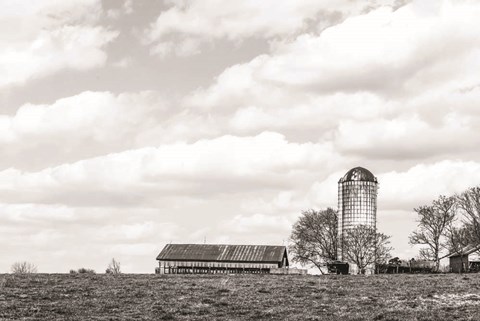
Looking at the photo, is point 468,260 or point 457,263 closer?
point 468,260

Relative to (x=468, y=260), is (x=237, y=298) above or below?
below

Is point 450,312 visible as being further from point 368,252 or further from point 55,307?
point 368,252

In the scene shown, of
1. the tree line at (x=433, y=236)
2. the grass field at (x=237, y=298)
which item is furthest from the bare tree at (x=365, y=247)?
the grass field at (x=237, y=298)

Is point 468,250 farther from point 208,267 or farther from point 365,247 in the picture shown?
point 208,267

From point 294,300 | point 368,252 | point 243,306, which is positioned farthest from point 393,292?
point 368,252

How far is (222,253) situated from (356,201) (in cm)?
2042

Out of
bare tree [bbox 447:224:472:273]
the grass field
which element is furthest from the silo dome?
the grass field

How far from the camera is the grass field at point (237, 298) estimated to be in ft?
98.3

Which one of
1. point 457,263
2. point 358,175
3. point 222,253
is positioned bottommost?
point 457,263

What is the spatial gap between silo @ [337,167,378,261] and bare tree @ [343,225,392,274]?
2.11m

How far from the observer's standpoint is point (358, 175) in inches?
3568

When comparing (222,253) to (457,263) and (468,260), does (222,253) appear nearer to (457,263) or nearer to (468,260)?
(457,263)

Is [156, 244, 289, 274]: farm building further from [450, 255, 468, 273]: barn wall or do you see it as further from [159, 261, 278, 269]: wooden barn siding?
[450, 255, 468, 273]: barn wall

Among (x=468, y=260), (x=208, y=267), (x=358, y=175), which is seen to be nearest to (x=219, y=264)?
(x=208, y=267)
